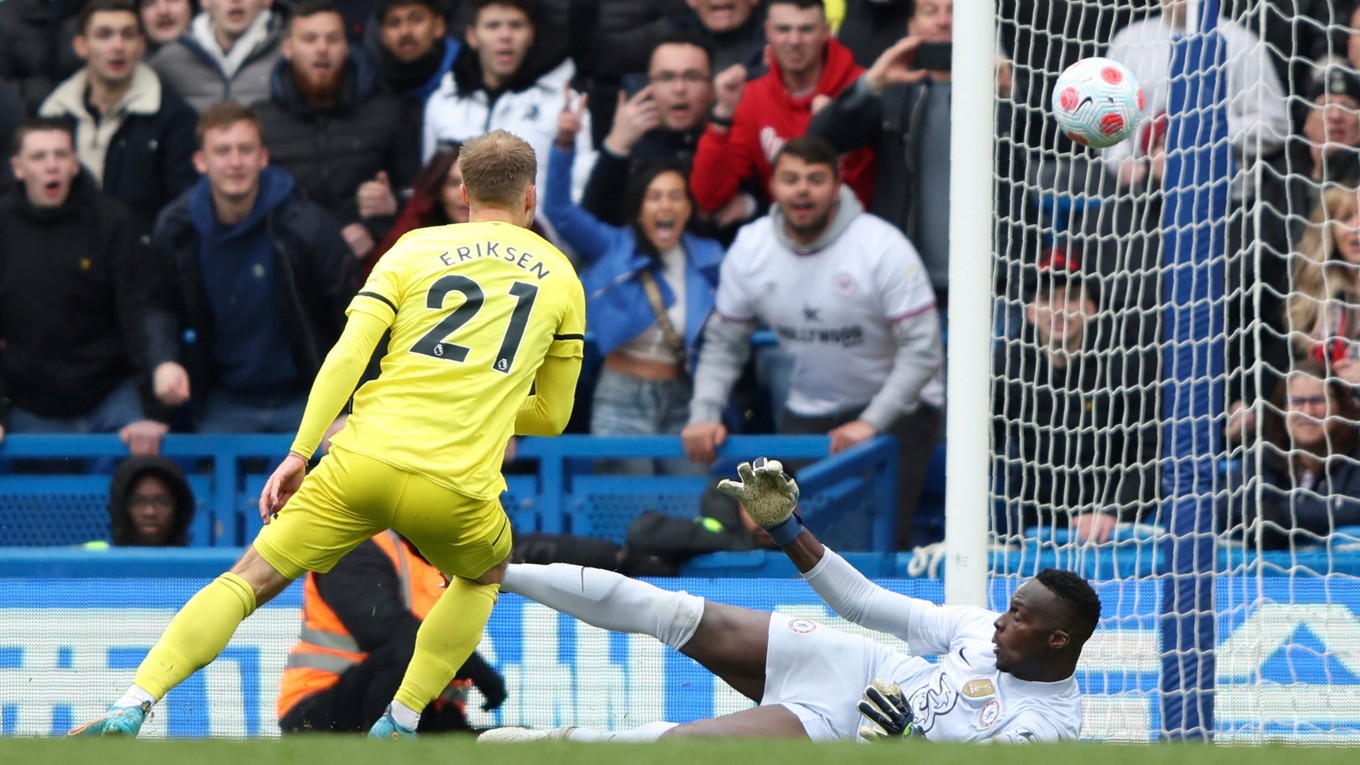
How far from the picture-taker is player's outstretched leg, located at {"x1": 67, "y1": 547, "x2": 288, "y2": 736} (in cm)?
416

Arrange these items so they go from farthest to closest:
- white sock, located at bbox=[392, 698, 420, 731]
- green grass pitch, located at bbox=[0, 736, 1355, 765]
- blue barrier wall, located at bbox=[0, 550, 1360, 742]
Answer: blue barrier wall, located at bbox=[0, 550, 1360, 742]
white sock, located at bbox=[392, 698, 420, 731]
green grass pitch, located at bbox=[0, 736, 1355, 765]

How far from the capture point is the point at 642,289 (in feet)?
25.2

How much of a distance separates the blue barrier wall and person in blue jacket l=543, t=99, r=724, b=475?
58.9 inches

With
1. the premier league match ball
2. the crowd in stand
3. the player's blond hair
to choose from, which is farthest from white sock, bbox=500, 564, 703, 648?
the crowd in stand

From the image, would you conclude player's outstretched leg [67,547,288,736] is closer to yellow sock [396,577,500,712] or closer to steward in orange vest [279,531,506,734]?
yellow sock [396,577,500,712]

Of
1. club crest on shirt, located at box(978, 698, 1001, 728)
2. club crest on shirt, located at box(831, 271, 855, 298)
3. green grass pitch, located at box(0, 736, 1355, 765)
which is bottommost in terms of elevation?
club crest on shirt, located at box(978, 698, 1001, 728)

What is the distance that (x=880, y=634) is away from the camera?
6.43 meters

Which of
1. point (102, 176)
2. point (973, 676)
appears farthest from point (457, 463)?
point (102, 176)

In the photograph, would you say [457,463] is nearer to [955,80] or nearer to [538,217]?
[955,80]

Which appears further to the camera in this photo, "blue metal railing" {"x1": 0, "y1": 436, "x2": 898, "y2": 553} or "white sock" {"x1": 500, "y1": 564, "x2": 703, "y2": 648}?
"blue metal railing" {"x1": 0, "y1": 436, "x2": 898, "y2": 553}

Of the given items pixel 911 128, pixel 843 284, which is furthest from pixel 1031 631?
pixel 911 128

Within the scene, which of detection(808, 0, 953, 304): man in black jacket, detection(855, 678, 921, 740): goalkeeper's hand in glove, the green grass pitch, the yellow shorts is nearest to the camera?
the green grass pitch

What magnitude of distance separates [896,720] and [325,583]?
6.47ft

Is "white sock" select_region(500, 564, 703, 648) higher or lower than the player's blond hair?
lower
